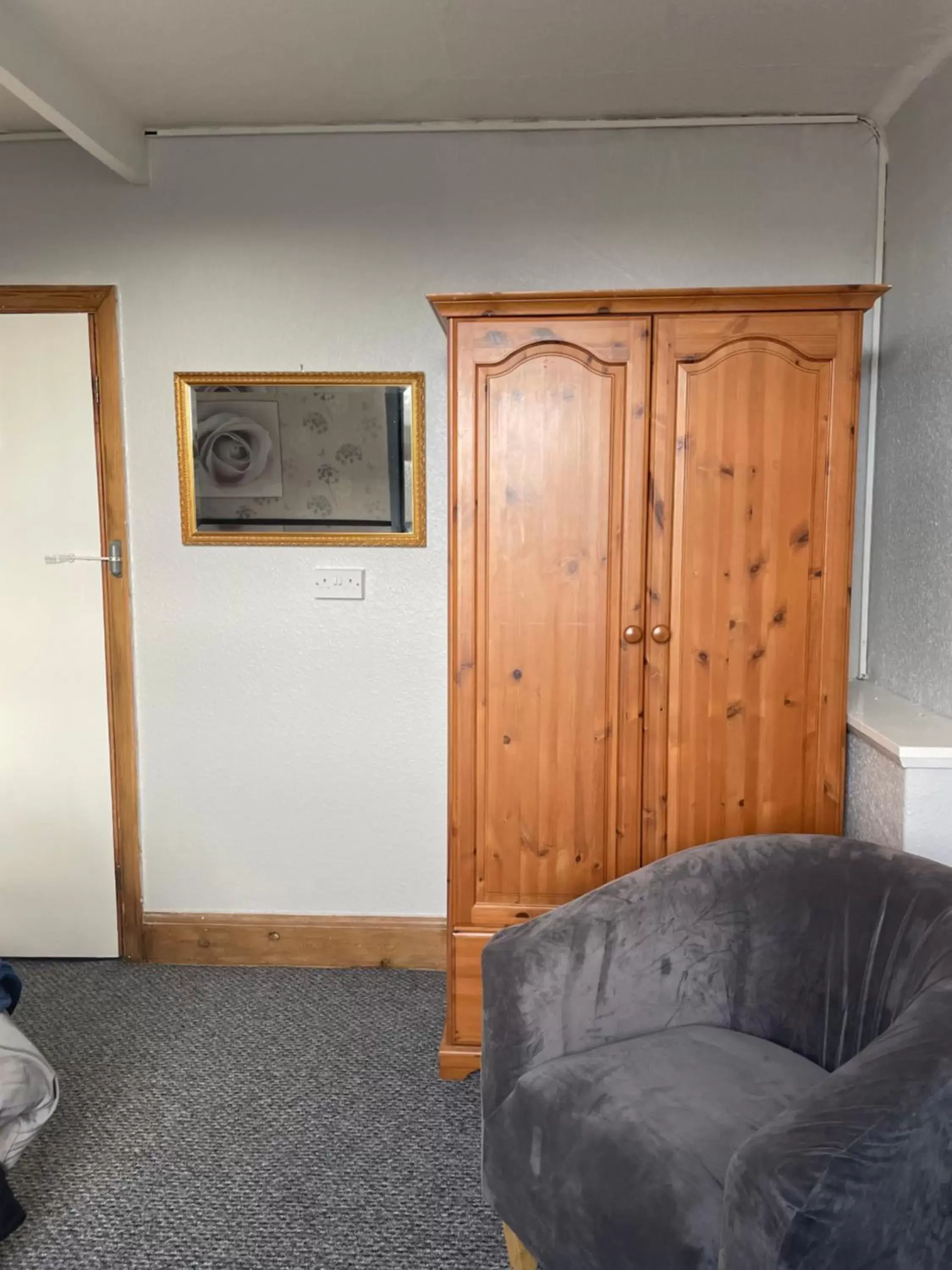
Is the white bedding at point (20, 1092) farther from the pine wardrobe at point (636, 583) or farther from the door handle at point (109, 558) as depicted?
the door handle at point (109, 558)

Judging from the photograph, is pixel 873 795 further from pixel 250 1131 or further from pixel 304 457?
pixel 304 457

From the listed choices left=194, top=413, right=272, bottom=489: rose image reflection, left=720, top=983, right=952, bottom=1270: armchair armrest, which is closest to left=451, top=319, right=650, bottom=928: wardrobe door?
left=194, top=413, right=272, bottom=489: rose image reflection

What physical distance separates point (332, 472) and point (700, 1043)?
191 centimetres

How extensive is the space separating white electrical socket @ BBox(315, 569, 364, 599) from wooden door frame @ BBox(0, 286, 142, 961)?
0.63 m

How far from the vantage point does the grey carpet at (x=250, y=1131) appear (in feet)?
5.89

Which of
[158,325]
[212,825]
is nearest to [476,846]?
[212,825]

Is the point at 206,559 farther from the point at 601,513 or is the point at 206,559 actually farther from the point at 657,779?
the point at 657,779

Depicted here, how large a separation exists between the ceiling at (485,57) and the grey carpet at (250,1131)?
254 cm

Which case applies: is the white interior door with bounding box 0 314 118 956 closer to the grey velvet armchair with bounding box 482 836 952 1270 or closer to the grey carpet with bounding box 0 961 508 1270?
the grey carpet with bounding box 0 961 508 1270

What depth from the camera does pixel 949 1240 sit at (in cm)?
130

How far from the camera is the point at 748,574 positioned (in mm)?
2238

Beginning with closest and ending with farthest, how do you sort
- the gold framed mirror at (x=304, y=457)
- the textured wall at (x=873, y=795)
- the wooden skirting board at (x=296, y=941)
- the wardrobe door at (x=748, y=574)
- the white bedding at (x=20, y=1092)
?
the white bedding at (x=20, y=1092) → the textured wall at (x=873, y=795) → the wardrobe door at (x=748, y=574) → the gold framed mirror at (x=304, y=457) → the wooden skirting board at (x=296, y=941)

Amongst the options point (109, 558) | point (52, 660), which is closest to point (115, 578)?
point (109, 558)

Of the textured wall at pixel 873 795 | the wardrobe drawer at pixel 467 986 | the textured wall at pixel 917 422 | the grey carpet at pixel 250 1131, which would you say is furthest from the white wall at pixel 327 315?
the textured wall at pixel 873 795
